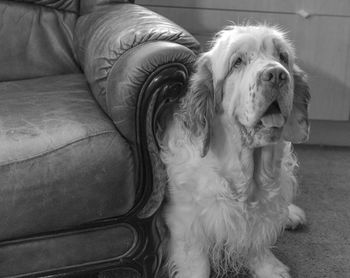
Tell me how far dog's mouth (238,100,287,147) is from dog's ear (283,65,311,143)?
5.2 inches

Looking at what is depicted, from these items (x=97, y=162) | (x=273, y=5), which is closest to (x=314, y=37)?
(x=273, y=5)

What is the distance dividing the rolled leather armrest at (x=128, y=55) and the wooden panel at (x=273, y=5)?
0.70m

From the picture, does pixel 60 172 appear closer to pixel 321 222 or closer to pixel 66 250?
pixel 66 250

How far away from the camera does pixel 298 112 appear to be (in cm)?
138

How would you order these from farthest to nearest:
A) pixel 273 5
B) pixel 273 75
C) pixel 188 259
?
pixel 273 5 < pixel 188 259 < pixel 273 75

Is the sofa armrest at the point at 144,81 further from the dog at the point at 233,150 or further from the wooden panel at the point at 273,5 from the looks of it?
the wooden panel at the point at 273,5

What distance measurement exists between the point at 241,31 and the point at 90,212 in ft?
1.88

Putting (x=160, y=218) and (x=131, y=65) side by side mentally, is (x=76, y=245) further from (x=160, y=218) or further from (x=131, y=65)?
(x=131, y=65)

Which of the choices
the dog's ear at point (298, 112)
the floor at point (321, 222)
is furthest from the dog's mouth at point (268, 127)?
the floor at point (321, 222)

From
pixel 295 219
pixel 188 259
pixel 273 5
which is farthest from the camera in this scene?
pixel 273 5

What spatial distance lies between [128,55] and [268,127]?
40 centimetres

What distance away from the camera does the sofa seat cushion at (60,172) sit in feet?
4.05

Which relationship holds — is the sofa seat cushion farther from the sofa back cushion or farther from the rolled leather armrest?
the sofa back cushion

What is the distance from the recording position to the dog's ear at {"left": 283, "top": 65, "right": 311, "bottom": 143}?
1374 mm
